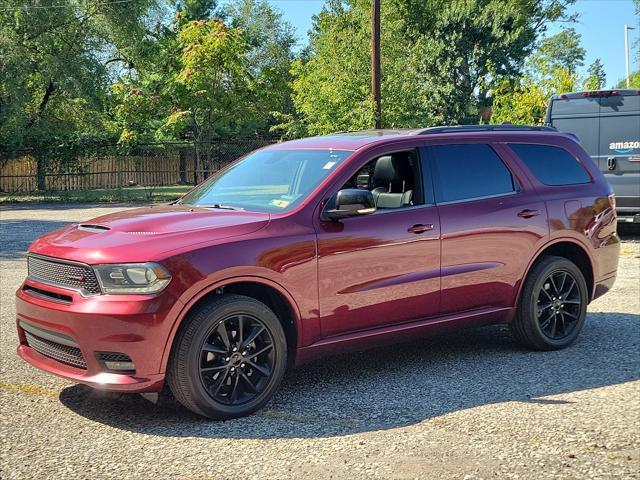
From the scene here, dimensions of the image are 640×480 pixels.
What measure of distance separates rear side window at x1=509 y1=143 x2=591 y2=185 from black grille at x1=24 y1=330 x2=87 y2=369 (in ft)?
13.0

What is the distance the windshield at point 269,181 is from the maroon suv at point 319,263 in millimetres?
18

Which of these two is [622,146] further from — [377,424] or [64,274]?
[64,274]

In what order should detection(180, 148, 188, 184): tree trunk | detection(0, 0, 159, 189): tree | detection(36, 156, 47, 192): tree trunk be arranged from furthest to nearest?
detection(180, 148, 188, 184): tree trunk
detection(36, 156, 47, 192): tree trunk
detection(0, 0, 159, 189): tree

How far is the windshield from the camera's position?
5367mm

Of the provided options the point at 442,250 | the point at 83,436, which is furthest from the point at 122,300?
the point at 442,250

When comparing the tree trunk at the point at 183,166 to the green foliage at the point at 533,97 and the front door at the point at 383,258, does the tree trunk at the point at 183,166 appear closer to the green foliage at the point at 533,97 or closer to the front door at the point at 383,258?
the green foliage at the point at 533,97

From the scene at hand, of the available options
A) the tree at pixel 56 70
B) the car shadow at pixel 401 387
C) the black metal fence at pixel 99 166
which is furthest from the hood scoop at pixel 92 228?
the tree at pixel 56 70

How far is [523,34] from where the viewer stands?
42.2m

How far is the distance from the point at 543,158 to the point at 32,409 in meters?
4.61


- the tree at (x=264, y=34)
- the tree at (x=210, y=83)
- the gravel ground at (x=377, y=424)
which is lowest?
the gravel ground at (x=377, y=424)

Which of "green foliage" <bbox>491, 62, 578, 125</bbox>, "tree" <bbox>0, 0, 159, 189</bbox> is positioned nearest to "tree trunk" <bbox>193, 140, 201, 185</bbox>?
"tree" <bbox>0, 0, 159, 189</bbox>

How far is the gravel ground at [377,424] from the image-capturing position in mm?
3959

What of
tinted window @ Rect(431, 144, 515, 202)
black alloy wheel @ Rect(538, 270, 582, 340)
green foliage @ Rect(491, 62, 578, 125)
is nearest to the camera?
tinted window @ Rect(431, 144, 515, 202)

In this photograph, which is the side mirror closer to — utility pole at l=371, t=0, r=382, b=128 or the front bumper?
the front bumper
